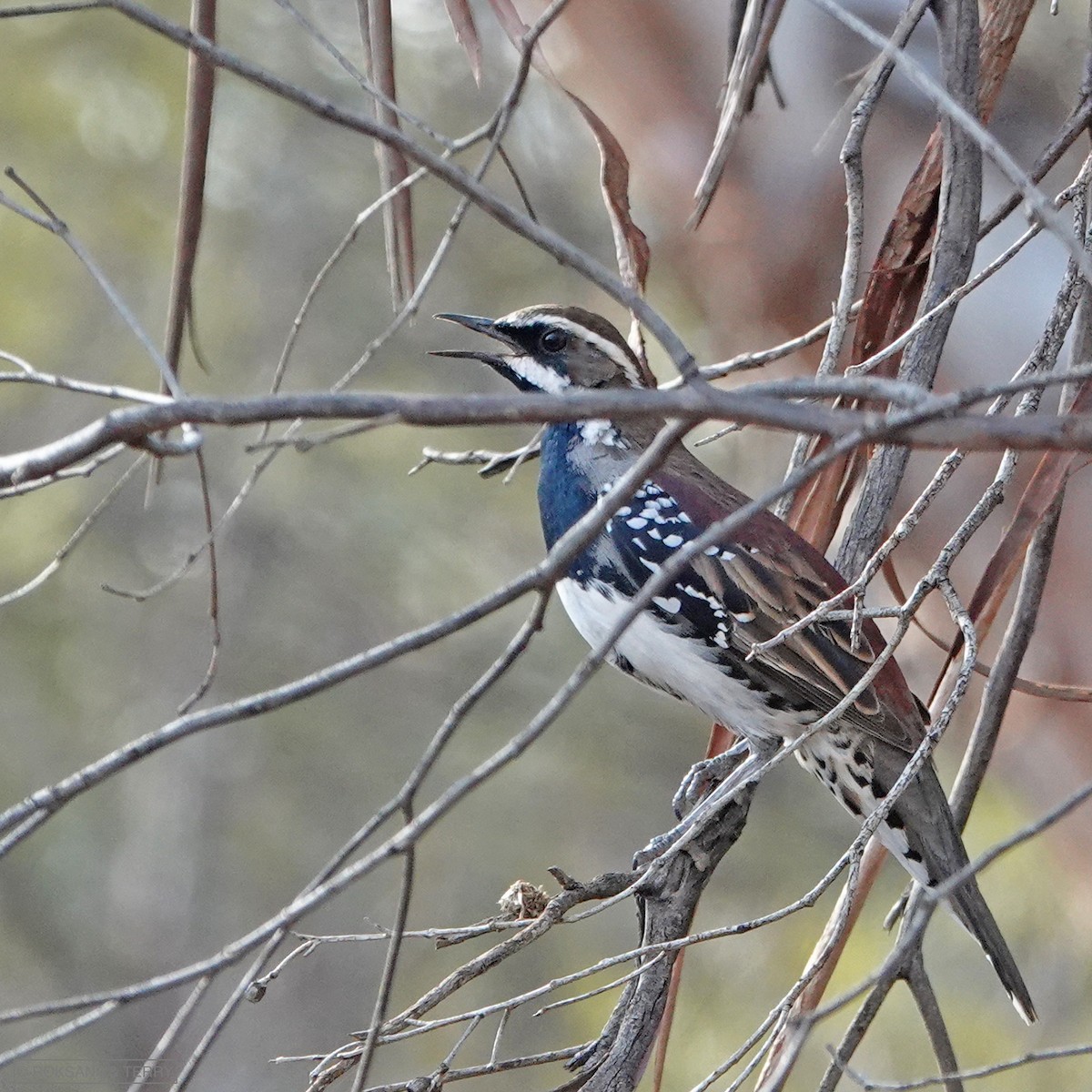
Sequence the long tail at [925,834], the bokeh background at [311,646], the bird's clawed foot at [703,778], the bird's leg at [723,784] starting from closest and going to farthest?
the bird's leg at [723,784]
the long tail at [925,834]
the bird's clawed foot at [703,778]
the bokeh background at [311,646]

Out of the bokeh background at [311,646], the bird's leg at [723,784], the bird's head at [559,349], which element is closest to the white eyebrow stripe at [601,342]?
the bird's head at [559,349]

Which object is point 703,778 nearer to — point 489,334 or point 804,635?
point 804,635

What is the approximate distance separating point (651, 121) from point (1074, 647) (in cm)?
186

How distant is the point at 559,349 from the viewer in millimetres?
3576

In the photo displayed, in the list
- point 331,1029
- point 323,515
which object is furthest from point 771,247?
point 331,1029

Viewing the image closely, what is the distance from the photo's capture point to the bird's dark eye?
11.7 ft

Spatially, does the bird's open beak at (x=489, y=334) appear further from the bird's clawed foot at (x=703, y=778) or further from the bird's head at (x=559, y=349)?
the bird's clawed foot at (x=703, y=778)

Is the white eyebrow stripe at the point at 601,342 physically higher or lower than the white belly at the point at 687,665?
higher

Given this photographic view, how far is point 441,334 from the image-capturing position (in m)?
7.77

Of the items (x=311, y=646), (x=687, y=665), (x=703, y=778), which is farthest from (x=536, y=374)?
(x=311, y=646)

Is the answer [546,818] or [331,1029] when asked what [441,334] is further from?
[331,1029]

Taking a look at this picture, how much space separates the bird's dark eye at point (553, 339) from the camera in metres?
3.56

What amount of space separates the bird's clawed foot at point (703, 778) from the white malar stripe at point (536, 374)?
993mm

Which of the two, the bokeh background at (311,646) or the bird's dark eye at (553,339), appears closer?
the bird's dark eye at (553,339)
